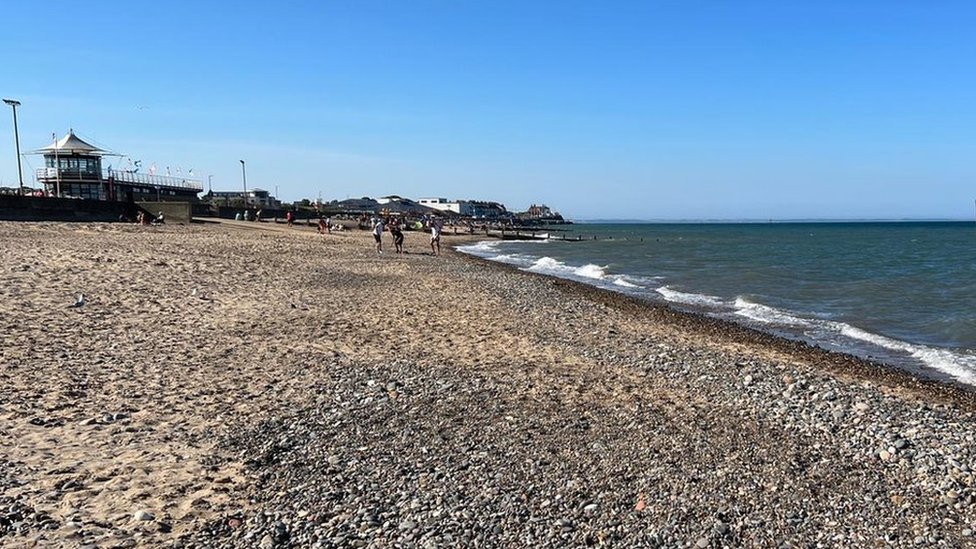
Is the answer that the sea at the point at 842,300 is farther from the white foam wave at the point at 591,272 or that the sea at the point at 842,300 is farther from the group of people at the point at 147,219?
the group of people at the point at 147,219

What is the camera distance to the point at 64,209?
3522cm

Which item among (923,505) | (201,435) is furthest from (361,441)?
(923,505)

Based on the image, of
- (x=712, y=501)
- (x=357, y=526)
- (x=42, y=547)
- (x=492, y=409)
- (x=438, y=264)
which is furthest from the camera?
(x=438, y=264)

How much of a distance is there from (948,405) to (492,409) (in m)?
6.18

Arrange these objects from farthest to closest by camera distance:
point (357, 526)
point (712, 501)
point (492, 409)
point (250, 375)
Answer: point (250, 375) < point (492, 409) < point (712, 501) < point (357, 526)

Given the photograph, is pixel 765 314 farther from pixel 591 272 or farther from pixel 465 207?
pixel 465 207

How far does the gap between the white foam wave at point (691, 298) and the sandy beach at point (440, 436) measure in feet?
24.3

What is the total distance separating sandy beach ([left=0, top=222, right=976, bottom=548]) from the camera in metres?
4.66

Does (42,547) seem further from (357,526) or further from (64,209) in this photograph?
(64,209)

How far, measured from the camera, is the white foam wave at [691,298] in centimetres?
1966

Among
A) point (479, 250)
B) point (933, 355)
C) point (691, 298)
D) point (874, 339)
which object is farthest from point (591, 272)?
point (933, 355)

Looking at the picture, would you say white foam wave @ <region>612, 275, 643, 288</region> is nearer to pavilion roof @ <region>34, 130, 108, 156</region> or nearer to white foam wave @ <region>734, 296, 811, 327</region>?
white foam wave @ <region>734, 296, 811, 327</region>

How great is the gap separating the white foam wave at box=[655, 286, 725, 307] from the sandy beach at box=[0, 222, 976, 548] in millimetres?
7408

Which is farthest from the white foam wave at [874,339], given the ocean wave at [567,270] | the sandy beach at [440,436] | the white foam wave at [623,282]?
the ocean wave at [567,270]
